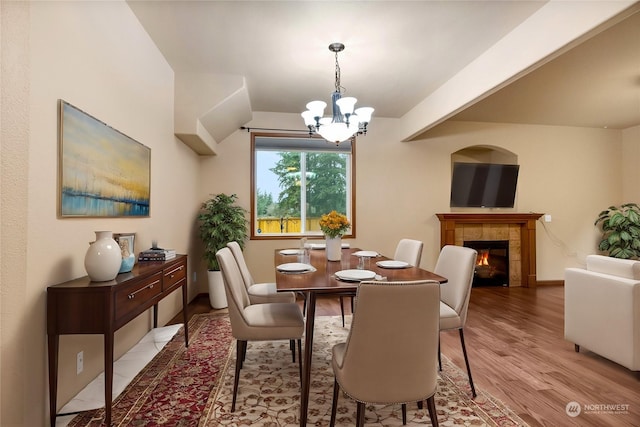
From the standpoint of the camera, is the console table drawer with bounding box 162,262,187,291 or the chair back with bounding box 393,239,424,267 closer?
the console table drawer with bounding box 162,262,187,291

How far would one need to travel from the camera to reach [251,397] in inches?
82.0

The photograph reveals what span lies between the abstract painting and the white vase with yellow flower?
1503mm

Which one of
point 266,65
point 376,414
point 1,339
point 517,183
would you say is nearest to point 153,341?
point 1,339

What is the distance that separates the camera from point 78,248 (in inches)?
75.5

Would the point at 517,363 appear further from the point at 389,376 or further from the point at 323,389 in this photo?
the point at 389,376

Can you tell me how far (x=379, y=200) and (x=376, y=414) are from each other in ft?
11.6

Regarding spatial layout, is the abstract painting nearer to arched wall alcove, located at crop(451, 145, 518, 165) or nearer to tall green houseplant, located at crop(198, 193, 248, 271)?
tall green houseplant, located at crop(198, 193, 248, 271)

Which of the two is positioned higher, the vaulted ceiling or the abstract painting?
the vaulted ceiling

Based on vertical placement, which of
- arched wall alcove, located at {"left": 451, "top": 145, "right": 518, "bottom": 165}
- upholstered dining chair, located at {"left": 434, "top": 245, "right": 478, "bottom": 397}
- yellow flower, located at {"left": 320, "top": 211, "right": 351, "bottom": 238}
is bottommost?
upholstered dining chair, located at {"left": 434, "top": 245, "right": 478, "bottom": 397}

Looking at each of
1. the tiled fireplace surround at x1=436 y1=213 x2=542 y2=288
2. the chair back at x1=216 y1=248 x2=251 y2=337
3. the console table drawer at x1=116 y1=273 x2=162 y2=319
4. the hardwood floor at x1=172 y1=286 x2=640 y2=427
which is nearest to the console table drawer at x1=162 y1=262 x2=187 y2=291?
the console table drawer at x1=116 y1=273 x2=162 y2=319

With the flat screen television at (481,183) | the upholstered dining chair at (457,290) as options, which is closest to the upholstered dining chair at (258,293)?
the upholstered dining chair at (457,290)

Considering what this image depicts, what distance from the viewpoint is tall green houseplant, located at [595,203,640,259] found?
507 cm

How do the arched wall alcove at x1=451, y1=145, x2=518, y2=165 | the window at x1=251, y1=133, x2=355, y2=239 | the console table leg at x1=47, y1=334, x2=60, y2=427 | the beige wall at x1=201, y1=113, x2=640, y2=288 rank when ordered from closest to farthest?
the console table leg at x1=47, y1=334, x2=60, y2=427 < the beige wall at x1=201, y1=113, x2=640, y2=288 < the window at x1=251, y1=133, x2=355, y2=239 < the arched wall alcove at x1=451, y1=145, x2=518, y2=165

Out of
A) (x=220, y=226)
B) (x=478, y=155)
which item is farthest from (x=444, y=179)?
(x=220, y=226)
